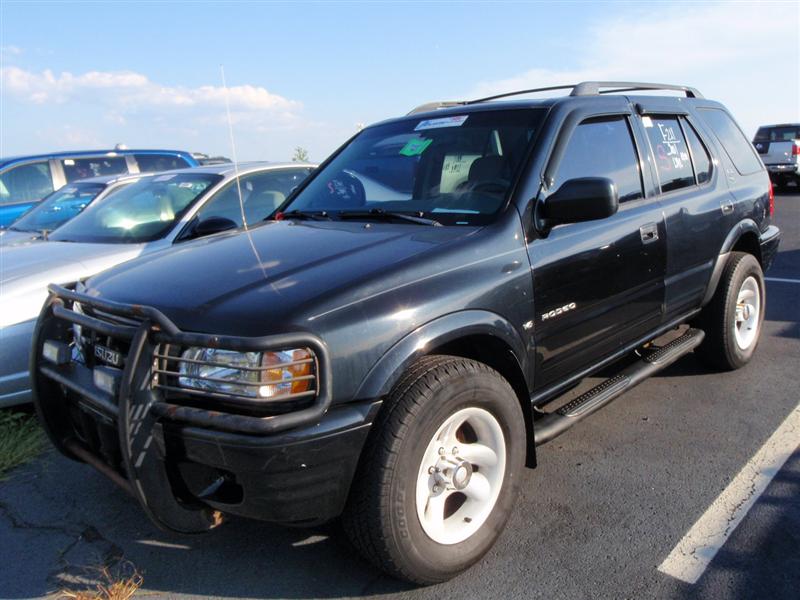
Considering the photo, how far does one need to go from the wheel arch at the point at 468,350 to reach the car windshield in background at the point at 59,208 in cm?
505

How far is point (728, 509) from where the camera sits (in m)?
3.02

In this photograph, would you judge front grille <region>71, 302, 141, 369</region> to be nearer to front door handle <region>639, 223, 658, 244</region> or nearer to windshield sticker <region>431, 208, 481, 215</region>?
windshield sticker <region>431, 208, 481, 215</region>

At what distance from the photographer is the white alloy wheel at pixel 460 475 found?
2.54 meters

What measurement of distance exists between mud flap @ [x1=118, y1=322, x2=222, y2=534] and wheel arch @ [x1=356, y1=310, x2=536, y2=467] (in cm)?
71

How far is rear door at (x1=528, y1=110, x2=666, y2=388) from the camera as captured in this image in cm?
309

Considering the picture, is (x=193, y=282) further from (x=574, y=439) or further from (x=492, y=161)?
(x=574, y=439)

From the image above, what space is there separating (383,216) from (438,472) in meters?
1.31

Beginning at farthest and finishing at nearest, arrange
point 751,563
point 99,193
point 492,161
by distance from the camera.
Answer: point 99,193
point 492,161
point 751,563

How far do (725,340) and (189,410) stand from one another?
3.73 meters

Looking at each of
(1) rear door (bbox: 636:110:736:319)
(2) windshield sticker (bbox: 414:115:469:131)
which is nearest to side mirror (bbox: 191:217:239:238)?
(2) windshield sticker (bbox: 414:115:469:131)

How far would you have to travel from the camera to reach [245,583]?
2.67 metres

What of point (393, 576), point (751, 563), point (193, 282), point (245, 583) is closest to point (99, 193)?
point (193, 282)

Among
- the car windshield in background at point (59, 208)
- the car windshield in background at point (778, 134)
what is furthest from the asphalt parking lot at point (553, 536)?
the car windshield in background at point (778, 134)

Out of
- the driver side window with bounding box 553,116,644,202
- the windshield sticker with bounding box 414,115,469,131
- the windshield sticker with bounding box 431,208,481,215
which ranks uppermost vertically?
the windshield sticker with bounding box 414,115,469,131
